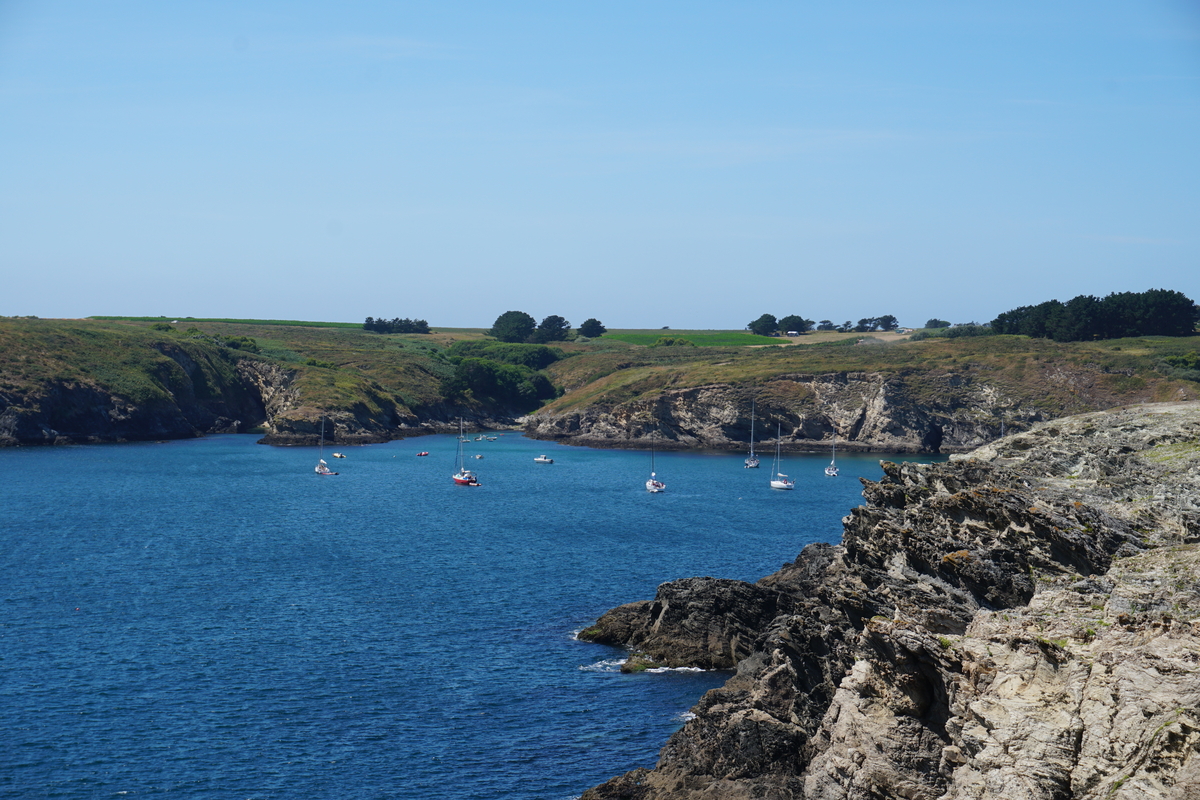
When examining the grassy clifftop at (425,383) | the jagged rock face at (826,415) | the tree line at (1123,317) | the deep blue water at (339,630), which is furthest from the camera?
the tree line at (1123,317)

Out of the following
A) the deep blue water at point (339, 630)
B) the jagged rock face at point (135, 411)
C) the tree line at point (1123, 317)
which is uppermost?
the tree line at point (1123, 317)

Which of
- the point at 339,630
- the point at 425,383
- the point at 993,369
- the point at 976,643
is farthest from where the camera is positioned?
the point at 425,383

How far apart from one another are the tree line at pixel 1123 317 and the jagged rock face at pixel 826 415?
1129 inches

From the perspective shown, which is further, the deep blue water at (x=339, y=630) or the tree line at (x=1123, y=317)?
the tree line at (x=1123, y=317)

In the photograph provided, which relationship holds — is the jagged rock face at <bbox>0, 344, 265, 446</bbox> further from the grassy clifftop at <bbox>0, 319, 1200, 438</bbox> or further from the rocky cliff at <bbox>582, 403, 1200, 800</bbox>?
the rocky cliff at <bbox>582, 403, 1200, 800</bbox>

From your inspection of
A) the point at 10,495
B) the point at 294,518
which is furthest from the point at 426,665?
the point at 10,495

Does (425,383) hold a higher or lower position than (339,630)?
higher


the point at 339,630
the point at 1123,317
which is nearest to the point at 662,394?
the point at 1123,317

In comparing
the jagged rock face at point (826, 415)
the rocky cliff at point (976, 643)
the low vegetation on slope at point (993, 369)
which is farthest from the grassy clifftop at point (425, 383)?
the rocky cliff at point (976, 643)

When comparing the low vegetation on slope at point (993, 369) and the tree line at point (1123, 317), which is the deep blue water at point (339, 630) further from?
the tree line at point (1123, 317)

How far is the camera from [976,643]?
73.0ft

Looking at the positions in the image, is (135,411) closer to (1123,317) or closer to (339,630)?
(339,630)

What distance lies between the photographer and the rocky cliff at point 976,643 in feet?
60.8

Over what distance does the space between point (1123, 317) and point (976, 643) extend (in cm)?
16964
